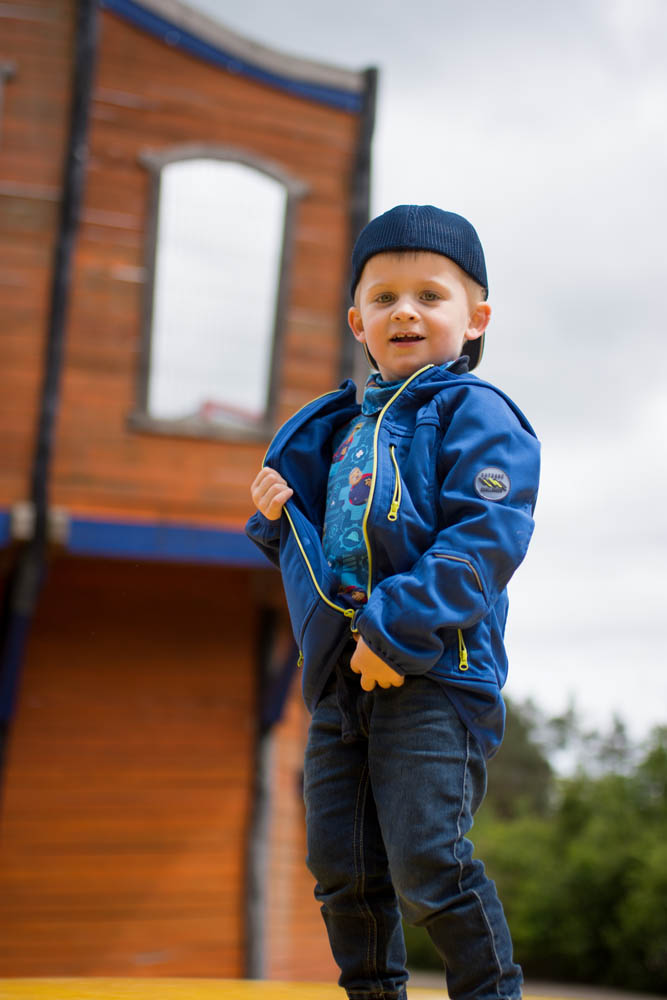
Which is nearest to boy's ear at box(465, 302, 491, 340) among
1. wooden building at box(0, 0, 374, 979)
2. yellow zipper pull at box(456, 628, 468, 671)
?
yellow zipper pull at box(456, 628, 468, 671)

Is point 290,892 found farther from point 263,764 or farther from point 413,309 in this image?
point 413,309

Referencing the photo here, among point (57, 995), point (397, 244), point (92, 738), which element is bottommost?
point (92, 738)

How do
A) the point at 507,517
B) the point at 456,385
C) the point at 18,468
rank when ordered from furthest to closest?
1. the point at 18,468
2. the point at 456,385
3. the point at 507,517

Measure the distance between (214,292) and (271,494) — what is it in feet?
20.6

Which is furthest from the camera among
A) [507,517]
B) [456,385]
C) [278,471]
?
[278,471]

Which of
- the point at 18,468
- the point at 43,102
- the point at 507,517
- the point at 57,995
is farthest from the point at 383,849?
the point at 43,102

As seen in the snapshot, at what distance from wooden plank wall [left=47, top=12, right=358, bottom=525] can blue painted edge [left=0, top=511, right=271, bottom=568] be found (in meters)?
0.15

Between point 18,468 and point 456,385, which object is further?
point 18,468

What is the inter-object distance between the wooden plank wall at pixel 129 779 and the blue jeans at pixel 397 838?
609cm

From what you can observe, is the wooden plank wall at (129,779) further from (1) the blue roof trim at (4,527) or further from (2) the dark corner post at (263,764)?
(1) the blue roof trim at (4,527)

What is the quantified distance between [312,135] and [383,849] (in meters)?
7.50

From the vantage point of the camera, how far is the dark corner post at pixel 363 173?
862 centimetres

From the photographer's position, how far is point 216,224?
27.1 feet

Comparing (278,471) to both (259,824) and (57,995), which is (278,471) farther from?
(259,824)
